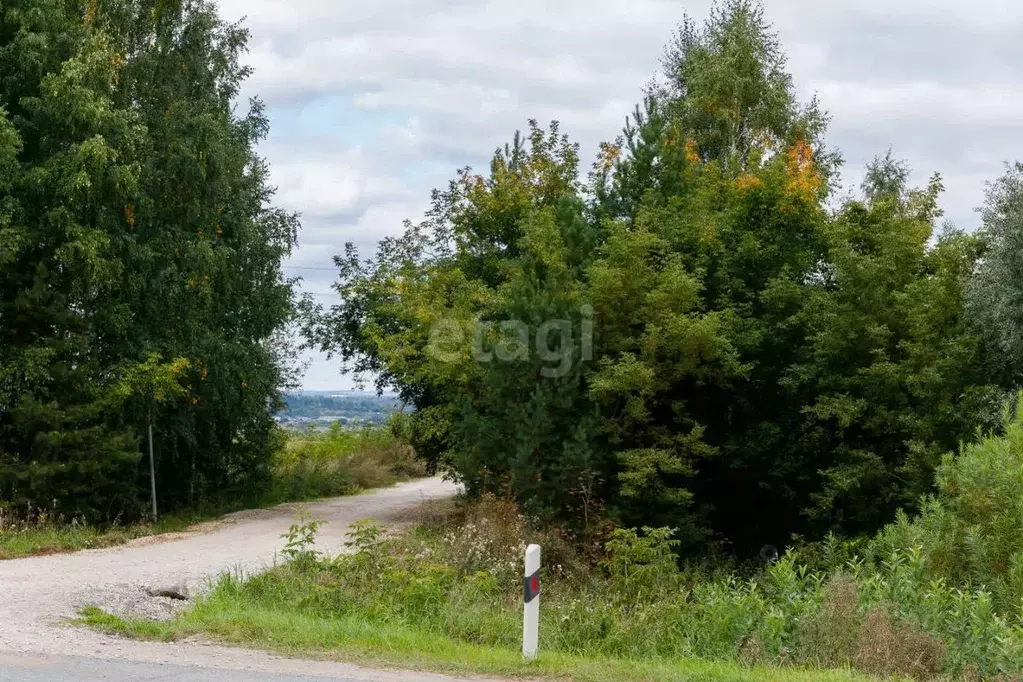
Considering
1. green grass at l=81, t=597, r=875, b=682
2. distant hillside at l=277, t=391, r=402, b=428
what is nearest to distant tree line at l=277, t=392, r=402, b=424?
distant hillside at l=277, t=391, r=402, b=428

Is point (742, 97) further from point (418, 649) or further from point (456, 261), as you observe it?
point (418, 649)

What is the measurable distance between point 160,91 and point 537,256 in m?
10.3

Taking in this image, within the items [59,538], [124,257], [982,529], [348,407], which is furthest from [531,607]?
[348,407]

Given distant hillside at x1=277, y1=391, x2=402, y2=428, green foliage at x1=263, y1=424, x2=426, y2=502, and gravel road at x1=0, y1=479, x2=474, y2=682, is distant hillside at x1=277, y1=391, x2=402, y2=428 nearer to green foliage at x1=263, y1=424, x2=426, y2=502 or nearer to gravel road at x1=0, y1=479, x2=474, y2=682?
green foliage at x1=263, y1=424, x2=426, y2=502

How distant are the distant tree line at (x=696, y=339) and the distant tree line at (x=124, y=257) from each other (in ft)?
13.6

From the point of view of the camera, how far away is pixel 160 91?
25.6 metres

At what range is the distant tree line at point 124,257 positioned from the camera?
829 inches

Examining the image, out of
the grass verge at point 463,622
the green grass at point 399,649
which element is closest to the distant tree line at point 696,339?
the grass verge at point 463,622

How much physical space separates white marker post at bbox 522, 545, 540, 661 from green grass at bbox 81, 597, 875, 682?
0.42 feet

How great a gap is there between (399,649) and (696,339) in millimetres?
13122

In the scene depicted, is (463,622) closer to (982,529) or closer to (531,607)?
(531,607)

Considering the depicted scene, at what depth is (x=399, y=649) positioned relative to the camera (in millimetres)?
9312

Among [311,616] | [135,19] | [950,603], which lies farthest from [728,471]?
[135,19]

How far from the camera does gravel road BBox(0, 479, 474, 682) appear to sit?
28.2ft
